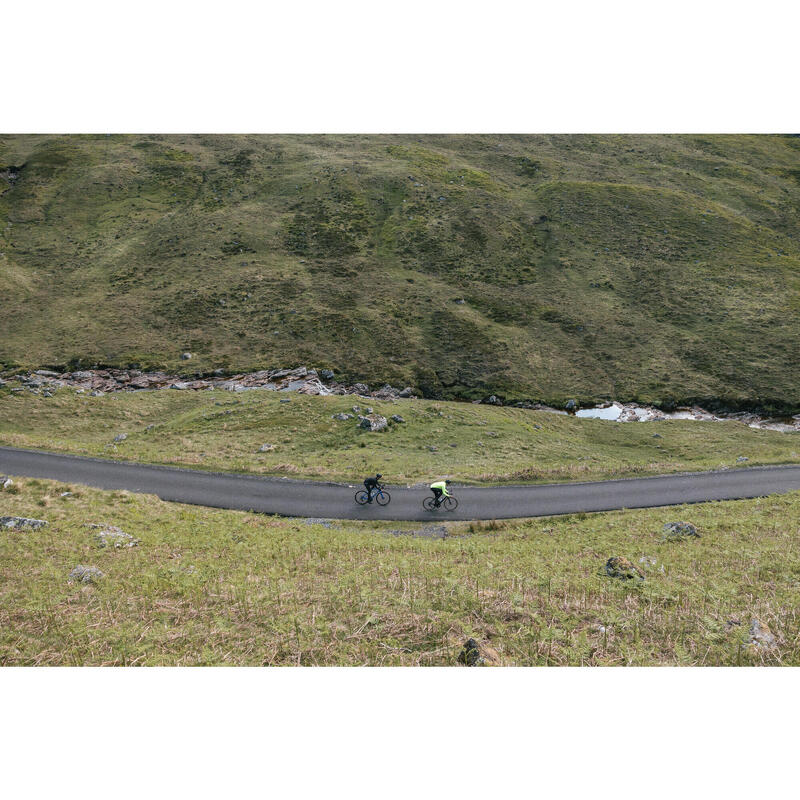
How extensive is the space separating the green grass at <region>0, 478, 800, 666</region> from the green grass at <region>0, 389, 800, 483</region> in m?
10.4

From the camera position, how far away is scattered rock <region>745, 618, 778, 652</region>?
306 inches

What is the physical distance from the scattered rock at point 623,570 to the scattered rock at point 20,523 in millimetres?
18721

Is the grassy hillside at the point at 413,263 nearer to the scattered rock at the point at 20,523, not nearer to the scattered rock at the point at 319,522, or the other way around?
the scattered rock at the point at 319,522

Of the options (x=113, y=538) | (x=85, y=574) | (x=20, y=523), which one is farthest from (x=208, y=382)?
(x=85, y=574)

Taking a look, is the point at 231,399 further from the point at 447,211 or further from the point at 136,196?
the point at 136,196

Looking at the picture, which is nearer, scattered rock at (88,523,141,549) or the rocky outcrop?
scattered rock at (88,523,141,549)

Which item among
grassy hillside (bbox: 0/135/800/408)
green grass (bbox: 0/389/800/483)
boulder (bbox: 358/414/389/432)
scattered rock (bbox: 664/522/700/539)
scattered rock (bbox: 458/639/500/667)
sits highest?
grassy hillside (bbox: 0/135/800/408)

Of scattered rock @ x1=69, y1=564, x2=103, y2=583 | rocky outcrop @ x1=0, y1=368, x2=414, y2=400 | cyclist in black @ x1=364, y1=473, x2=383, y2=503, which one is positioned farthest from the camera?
rocky outcrop @ x1=0, y1=368, x2=414, y2=400

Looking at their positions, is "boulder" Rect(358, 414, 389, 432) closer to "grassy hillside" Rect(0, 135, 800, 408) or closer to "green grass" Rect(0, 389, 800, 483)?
"green grass" Rect(0, 389, 800, 483)

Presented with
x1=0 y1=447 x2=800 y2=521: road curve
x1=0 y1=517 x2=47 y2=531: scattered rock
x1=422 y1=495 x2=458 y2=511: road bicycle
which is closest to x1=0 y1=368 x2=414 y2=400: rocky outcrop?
x1=0 y1=447 x2=800 y2=521: road curve

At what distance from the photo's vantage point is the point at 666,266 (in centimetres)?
6406

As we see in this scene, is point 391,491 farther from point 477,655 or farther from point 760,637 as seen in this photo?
point 760,637

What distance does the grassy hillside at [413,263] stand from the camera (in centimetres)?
5050

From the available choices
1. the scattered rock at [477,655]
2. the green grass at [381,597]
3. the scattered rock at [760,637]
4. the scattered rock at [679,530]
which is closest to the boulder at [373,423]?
the green grass at [381,597]
